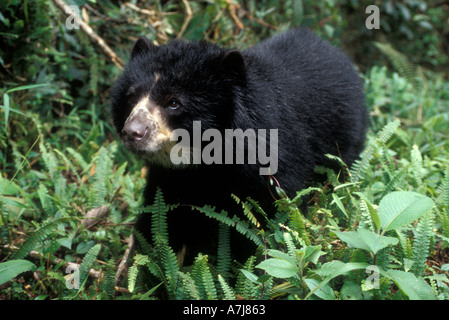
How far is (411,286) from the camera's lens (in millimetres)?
2357

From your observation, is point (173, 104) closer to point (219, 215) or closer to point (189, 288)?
point (219, 215)

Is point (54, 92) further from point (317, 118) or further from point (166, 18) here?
point (317, 118)

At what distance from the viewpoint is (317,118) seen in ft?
A: 12.7

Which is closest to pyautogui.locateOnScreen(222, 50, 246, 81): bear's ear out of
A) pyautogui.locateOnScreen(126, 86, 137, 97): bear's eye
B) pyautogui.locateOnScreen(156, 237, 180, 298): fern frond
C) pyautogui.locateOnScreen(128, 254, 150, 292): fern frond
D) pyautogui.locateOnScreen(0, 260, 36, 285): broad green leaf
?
pyautogui.locateOnScreen(126, 86, 137, 97): bear's eye

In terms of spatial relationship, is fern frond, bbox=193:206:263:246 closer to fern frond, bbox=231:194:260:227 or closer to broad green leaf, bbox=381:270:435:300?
fern frond, bbox=231:194:260:227

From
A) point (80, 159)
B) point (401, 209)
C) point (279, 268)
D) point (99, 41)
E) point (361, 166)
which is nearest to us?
point (279, 268)

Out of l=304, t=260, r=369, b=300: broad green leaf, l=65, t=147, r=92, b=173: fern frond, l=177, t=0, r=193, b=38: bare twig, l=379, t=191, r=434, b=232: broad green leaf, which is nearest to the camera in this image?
l=304, t=260, r=369, b=300: broad green leaf

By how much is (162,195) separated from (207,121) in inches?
23.3

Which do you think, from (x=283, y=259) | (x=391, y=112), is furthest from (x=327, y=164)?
(x=391, y=112)

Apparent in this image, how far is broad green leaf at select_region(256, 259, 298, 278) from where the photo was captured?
7.99 feet

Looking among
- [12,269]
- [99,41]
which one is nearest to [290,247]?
[12,269]

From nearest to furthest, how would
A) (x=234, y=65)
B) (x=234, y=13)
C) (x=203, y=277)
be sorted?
(x=203, y=277) → (x=234, y=65) → (x=234, y=13)

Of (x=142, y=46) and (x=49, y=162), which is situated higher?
(x=142, y=46)

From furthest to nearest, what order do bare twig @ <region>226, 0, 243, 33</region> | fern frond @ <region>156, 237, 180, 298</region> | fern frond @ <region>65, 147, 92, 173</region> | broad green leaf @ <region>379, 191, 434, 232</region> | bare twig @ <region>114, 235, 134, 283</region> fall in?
1. bare twig @ <region>226, 0, 243, 33</region>
2. fern frond @ <region>65, 147, 92, 173</region>
3. bare twig @ <region>114, 235, 134, 283</region>
4. fern frond @ <region>156, 237, 180, 298</region>
5. broad green leaf @ <region>379, 191, 434, 232</region>
